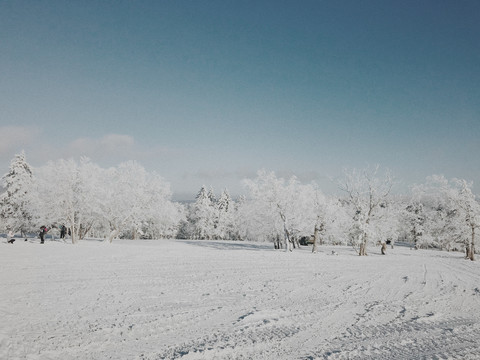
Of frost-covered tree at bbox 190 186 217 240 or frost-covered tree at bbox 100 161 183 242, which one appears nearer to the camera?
frost-covered tree at bbox 100 161 183 242

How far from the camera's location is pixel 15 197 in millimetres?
37969

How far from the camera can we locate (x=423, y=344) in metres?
5.14

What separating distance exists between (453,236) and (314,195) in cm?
1785

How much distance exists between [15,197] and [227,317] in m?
46.9

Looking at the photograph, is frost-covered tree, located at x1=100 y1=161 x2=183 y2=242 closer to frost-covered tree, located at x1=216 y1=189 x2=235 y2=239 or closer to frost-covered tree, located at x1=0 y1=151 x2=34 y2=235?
frost-covered tree, located at x1=0 y1=151 x2=34 y2=235

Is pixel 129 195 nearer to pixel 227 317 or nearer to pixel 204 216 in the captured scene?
pixel 227 317

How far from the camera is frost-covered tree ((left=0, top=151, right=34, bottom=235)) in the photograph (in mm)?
37938

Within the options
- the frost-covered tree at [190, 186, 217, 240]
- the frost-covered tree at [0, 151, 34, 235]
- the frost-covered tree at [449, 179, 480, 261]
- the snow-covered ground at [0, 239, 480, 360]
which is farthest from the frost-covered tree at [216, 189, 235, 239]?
the snow-covered ground at [0, 239, 480, 360]

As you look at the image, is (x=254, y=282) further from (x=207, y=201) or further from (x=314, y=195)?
(x=207, y=201)

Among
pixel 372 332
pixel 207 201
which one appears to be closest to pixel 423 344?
pixel 372 332

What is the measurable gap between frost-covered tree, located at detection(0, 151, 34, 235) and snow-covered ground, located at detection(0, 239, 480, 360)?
3547 cm

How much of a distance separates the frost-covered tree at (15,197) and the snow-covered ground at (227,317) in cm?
3547

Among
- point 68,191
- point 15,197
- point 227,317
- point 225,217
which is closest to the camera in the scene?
point 227,317

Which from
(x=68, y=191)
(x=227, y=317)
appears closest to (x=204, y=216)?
(x=68, y=191)
